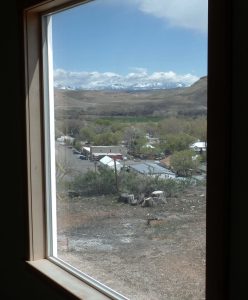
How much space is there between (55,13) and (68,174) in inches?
32.2

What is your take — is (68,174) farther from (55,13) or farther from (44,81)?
(55,13)

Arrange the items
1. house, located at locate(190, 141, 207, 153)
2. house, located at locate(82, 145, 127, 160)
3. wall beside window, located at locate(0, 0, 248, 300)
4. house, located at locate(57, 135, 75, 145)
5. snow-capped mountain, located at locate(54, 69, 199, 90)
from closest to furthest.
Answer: wall beside window, located at locate(0, 0, 248, 300)
house, located at locate(190, 141, 207, 153)
snow-capped mountain, located at locate(54, 69, 199, 90)
house, located at locate(82, 145, 127, 160)
house, located at locate(57, 135, 75, 145)

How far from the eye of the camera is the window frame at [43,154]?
1.11 m

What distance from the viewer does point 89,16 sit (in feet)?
6.48

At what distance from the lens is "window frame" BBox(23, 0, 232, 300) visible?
111cm

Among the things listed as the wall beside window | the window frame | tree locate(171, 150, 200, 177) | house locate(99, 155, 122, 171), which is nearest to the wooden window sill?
the window frame

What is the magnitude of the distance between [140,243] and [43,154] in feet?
2.89

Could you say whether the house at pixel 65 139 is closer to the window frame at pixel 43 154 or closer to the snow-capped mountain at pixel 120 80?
the window frame at pixel 43 154

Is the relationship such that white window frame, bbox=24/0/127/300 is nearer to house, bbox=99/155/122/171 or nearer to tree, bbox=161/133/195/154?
house, bbox=99/155/122/171

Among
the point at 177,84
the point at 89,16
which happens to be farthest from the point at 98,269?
the point at 89,16

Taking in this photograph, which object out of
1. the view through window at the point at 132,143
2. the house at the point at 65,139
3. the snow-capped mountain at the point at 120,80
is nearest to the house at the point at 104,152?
the view through window at the point at 132,143

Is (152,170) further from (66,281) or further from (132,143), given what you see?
(66,281)

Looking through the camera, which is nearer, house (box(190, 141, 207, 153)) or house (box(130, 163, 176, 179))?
house (box(190, 141, 207, 153))
